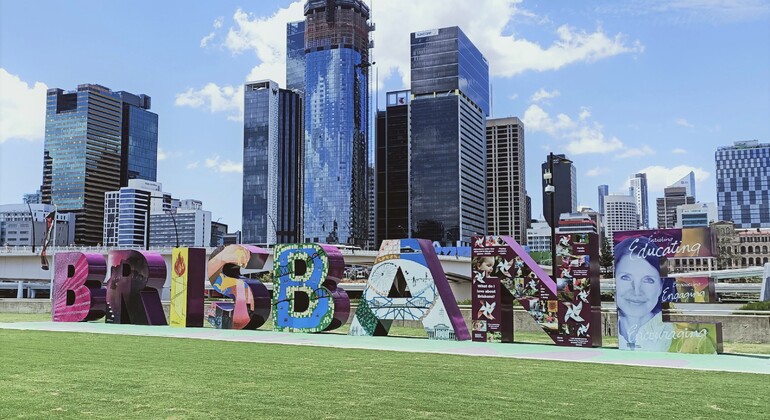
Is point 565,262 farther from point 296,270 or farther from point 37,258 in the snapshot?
point 37,258

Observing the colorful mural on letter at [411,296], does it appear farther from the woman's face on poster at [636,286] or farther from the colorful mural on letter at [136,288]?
the colorful mural on letter at [136,288]

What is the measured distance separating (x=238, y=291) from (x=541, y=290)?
14.0 meters

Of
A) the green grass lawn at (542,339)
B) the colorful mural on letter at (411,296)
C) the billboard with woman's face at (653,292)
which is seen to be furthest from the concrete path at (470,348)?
the green grass lawn at (542,339)

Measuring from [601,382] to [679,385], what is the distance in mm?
1488

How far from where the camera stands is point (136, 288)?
34281 millimetres

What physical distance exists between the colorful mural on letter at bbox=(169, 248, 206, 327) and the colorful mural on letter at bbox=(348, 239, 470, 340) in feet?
28.6

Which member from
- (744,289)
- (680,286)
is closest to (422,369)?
(680,286)

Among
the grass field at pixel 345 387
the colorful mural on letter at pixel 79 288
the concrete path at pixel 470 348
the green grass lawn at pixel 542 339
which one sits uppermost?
the colorful mural on letter at pixel 79 288

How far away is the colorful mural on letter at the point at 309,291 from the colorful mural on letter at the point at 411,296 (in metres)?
1.18

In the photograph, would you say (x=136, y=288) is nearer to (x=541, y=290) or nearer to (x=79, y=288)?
(x=79, y=288)

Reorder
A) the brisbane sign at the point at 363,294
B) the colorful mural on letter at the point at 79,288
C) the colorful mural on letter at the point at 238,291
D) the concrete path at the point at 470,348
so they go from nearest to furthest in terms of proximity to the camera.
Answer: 1. the concrete path at the point at 470,348
2. the brisbane sign at the point at 363,294
3. the colorful mural on letter at the point at 238,291
4. the colorful mural on letter at the point at 79,288

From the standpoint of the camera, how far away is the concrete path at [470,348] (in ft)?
61.2

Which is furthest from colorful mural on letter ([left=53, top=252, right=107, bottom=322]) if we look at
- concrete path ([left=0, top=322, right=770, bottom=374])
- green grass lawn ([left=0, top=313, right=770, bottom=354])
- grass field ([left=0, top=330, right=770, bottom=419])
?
grass field ([left=0, top=330, right=770, bottom=419])

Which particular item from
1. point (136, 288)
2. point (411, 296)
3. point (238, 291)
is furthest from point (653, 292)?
point (136, 288)
